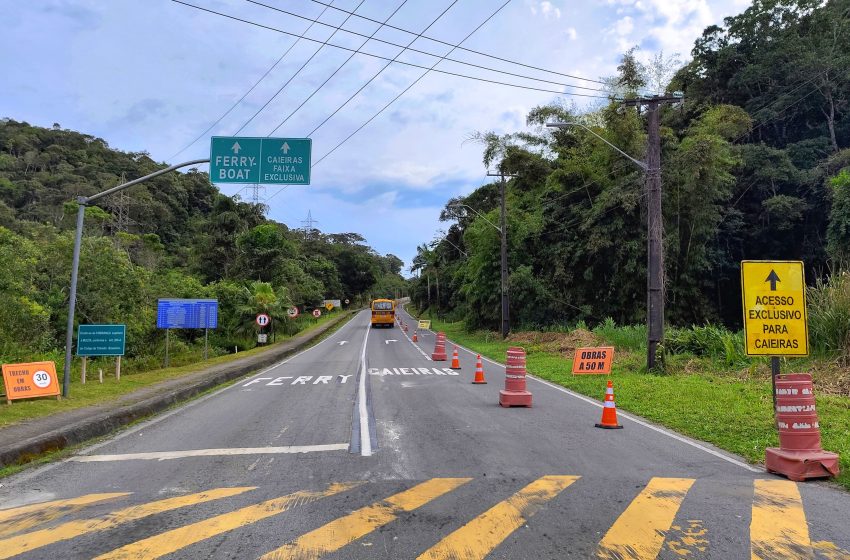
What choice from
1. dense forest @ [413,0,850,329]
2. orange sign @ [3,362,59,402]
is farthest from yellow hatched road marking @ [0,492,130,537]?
dense forest @ [413,0,850,329]

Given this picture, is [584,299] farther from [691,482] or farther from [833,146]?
[691,482]

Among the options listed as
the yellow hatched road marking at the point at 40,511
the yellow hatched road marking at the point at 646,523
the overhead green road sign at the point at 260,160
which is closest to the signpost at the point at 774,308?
the yellow hatched road marking at the point at 646,523

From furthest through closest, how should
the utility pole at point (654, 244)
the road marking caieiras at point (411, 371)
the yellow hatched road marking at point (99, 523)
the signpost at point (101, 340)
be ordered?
the road marking caieiras at point (411, 371) < the utility pole at point (654, 244) < the signpost at point (101, 340) < the yellow hatched road marking at point (99, 523)

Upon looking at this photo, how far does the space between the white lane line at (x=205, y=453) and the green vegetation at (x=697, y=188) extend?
24.1 m

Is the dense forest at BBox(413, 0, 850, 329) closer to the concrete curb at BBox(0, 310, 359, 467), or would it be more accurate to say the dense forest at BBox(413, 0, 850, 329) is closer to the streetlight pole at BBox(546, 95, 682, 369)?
the streetlight pole at BBox(546, 95, 682, 369)

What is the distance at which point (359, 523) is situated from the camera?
458 cm

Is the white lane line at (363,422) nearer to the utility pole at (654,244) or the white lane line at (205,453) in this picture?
the white lane line at (205,453)

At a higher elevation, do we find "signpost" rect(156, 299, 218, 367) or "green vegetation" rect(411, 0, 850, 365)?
"green vegetation" rect(411, 0, 850, 365)

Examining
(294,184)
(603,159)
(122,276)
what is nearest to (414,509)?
(294,184)

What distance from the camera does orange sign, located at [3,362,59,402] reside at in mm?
11141

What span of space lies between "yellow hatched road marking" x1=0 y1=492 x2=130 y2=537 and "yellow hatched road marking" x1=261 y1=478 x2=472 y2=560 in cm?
241

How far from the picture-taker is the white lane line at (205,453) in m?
7.23

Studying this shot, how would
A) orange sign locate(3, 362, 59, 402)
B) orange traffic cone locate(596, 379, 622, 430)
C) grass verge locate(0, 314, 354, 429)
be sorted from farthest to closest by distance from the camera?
orange sign locate(3, 362, 59, 402) → grass verge locate(0, 314, 354, 429) → orange traffic cone locate(596, 379, 622, 430)


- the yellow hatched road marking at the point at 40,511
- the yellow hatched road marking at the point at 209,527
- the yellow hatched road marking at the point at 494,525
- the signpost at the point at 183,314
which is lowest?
the yellow hatched road marking at the point at 40,511
